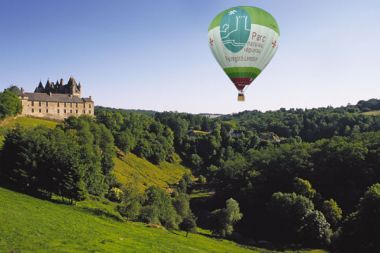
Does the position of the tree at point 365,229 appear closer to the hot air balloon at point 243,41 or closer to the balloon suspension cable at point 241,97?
the balloon suspension cable at point 241,97

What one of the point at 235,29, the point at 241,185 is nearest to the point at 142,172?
the point at 241,185

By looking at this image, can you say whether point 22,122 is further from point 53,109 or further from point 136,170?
point 136,170

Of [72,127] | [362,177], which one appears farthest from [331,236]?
[72,127]

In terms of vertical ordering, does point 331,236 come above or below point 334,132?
below

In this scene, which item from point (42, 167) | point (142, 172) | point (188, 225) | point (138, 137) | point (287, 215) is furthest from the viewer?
point (138, 137)

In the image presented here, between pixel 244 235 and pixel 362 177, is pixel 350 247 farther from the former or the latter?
pixel 362 177

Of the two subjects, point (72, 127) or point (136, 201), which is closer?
point (136, 201)
